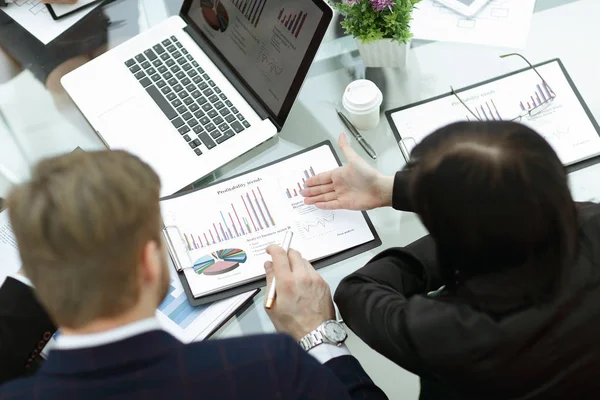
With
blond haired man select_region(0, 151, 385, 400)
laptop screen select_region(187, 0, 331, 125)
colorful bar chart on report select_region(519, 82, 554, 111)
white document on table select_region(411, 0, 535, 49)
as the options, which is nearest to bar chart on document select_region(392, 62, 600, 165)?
colorful bar chart on report select_region(519, 82, 554, 111)

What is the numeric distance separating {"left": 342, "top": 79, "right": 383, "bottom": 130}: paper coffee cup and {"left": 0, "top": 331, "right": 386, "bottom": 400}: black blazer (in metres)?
0.51

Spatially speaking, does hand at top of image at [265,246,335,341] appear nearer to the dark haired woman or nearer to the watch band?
the watch band

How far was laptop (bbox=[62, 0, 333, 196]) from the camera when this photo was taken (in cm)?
107

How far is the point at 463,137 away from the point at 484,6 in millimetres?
642

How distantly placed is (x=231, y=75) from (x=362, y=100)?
0.25 m

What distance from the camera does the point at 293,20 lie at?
1.02 m

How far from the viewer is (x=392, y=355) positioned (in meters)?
0.89

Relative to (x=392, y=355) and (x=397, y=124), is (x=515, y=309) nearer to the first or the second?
(x=392, y=355)

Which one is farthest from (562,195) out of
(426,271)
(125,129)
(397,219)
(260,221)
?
(125,129)

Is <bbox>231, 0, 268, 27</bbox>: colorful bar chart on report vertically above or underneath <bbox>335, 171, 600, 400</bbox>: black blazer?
above

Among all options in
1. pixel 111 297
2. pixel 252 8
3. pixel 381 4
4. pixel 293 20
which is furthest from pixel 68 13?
pixel 111 297

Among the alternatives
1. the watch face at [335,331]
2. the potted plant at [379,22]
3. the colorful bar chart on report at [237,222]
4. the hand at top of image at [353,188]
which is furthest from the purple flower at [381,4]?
the watch face at [335,331]

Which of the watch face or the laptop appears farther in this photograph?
the laptop

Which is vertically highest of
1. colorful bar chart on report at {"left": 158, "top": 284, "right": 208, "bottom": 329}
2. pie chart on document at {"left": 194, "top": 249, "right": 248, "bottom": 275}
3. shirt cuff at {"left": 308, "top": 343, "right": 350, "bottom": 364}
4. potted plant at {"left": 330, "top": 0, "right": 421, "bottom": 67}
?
potted plant at {"left": 330, "top": 0, "right": 421, "bottom": 67}
